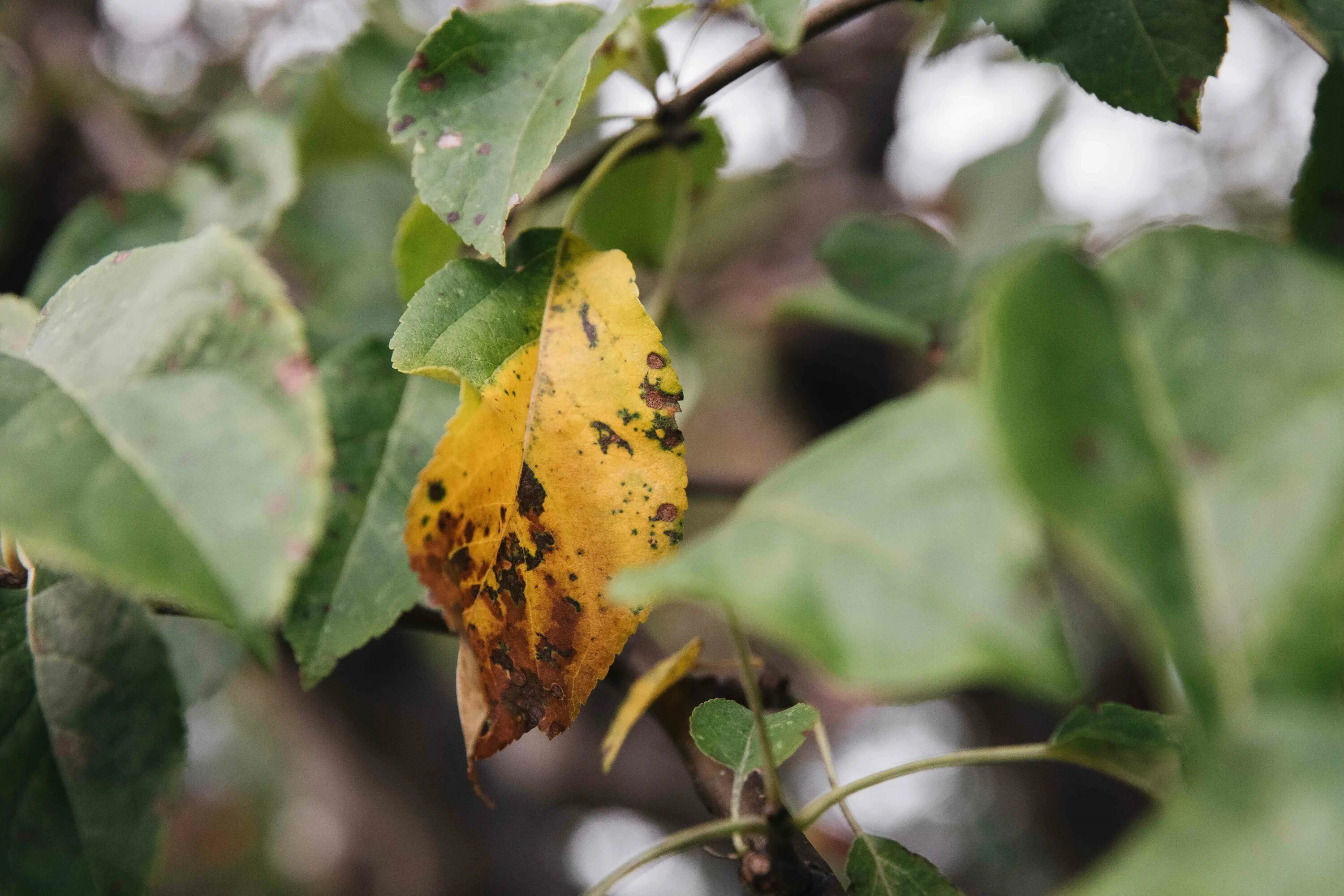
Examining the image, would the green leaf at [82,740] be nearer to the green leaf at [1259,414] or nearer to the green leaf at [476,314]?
the green leaf at [476,314]

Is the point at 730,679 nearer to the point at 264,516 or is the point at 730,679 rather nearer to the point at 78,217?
the point at 264,516

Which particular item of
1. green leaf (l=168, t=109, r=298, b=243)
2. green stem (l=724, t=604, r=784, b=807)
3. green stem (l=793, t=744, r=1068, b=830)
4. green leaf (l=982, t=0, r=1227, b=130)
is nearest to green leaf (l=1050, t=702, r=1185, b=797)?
green stem (l=793, t=744, r=1068, b=830)

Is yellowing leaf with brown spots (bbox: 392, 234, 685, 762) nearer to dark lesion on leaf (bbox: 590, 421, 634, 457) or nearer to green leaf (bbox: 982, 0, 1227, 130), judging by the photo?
dark lesion on leaf (bbox: 590, 421, 634, 457)

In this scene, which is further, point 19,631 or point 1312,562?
point 19,631

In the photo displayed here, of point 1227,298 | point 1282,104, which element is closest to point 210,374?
point 1227,298

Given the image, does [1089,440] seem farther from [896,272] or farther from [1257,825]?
[896,272]

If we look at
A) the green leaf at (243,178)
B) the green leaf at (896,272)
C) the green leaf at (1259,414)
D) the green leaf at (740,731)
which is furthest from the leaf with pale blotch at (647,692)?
the green leaf at (243,178)
